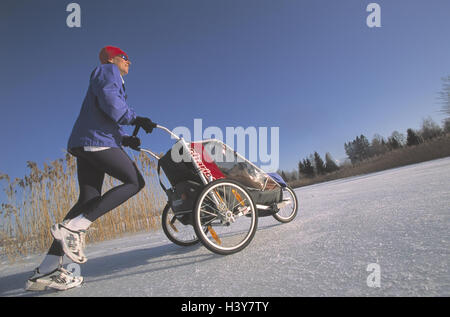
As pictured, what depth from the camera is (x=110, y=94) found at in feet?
5.09

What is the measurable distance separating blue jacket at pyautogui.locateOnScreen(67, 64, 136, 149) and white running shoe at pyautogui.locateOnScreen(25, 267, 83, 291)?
33.8 inches

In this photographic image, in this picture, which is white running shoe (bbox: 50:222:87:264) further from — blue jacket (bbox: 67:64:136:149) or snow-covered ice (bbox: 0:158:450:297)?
blue jacket (bbox: 67:64:136:149)

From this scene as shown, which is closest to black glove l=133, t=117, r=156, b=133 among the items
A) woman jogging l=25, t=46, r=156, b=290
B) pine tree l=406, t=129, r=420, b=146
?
woman jogging l=25, t=46, r=156, b=290

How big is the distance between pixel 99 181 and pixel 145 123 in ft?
1.96

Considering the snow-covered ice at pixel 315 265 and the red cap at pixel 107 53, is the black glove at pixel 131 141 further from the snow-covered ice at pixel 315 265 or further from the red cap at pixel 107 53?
the snow-covered ice at pixel 315 265

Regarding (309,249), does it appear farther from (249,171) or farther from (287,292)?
(249,171)

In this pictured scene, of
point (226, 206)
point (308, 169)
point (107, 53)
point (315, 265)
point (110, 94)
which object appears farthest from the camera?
point (308, 169)

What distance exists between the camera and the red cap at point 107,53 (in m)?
1.83

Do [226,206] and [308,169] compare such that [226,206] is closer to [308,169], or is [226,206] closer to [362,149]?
[308,169]

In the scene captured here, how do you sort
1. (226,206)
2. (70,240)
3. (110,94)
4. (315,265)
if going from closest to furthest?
(315,265) → (70,240) → (110,94) → (226,206)

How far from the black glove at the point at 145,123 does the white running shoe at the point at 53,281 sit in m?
1.12

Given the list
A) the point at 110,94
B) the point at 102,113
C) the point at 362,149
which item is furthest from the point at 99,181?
the point at 362,149

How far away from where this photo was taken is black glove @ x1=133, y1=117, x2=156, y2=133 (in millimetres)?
1714
